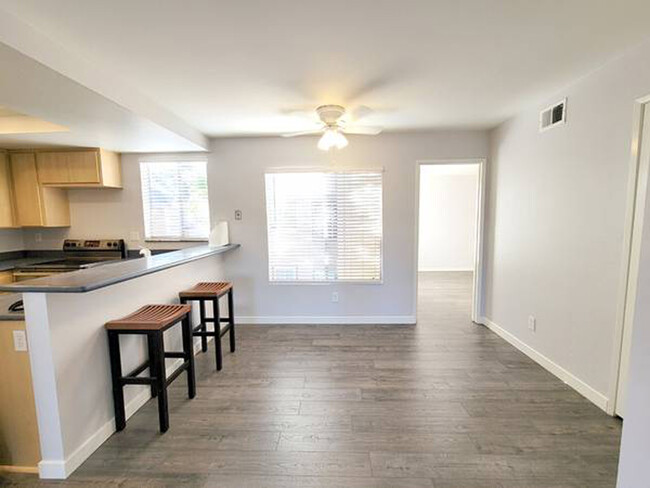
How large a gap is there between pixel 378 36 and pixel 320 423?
8.07 feet

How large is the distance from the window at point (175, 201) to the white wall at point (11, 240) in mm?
1635

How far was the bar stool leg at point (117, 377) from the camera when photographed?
1951 millimetres

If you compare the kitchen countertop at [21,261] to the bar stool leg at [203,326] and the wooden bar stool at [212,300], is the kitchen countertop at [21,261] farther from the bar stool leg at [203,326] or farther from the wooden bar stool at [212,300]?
the bar stool leg at [203,326]

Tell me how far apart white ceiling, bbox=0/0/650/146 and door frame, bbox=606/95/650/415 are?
1.63ft

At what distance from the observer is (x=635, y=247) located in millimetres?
1915

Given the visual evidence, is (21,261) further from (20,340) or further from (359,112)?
(359,112)

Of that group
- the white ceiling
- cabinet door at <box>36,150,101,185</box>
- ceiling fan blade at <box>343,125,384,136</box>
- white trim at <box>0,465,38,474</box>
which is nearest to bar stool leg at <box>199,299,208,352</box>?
white trim at <box>0,465,38,474</box>

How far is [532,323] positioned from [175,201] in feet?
14.2

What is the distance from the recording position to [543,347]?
9.10ft

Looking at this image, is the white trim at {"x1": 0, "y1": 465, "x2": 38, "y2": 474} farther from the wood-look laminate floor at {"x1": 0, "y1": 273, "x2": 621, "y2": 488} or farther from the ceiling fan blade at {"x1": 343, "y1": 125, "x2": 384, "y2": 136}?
the ceiling fan blade at {"x1": 343, "y1": 125, "x2": 384, "y2": 136}

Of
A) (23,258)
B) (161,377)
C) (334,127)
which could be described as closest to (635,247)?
(334,127)

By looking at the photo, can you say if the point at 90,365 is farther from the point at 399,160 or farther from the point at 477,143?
the point at 477,143

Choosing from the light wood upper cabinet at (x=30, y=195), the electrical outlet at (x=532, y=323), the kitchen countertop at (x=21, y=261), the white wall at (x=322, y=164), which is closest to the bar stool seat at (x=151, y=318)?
the white wall at (x=322, y=164)

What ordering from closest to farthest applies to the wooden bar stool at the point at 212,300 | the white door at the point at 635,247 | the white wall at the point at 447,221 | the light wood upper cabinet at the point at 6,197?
the white door at the point at 635,247 < the wooden bar stool at the point at 212,300 < the light wood upper cabinet at the point at 6,197 < the white wall at the point at 447,221
